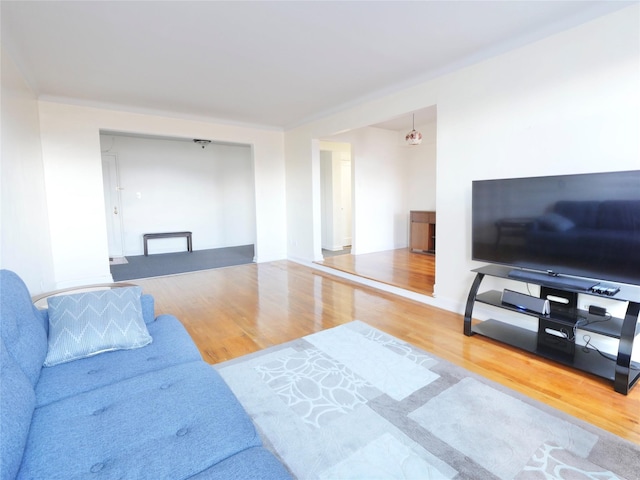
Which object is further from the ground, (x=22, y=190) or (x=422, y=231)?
(x=22, y=190)

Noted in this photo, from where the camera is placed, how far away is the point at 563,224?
253 centimetres

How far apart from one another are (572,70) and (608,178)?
988 mm

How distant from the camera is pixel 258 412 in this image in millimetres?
1986

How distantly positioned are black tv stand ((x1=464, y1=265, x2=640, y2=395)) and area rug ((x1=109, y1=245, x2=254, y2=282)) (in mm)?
4729

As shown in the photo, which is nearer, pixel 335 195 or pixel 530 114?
pixel 530 114

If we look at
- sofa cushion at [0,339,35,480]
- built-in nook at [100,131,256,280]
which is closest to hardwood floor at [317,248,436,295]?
built-in nook at [100,131,256,280]

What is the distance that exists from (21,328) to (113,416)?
79cm

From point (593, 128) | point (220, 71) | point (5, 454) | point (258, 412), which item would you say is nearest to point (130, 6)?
point (220, 71)

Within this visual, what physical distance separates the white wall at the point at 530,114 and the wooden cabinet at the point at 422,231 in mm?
3075

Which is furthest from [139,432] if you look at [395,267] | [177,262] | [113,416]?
[177,262]

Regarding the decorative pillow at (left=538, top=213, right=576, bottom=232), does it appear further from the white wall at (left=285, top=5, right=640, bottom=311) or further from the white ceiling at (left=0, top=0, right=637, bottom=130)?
the white ceiling at (left=0, top=0, right=637, bottom=130)

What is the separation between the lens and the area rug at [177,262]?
5680mm

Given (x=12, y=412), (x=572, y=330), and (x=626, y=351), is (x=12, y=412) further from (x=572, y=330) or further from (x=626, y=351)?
(x=572, y=330)

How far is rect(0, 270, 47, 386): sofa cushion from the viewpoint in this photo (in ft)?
4.92
